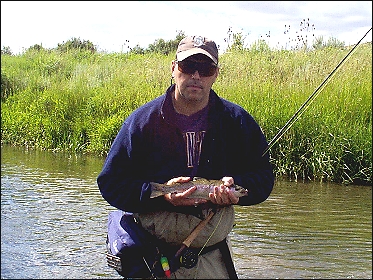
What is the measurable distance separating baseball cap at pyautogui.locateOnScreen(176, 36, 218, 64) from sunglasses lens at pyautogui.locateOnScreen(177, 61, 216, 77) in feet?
0.11

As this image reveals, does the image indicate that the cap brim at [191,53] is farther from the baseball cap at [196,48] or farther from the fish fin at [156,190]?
the fish fin at [156,190]

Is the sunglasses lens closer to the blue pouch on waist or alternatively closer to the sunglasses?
the sunglasses

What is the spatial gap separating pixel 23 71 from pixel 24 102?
3.76 metres

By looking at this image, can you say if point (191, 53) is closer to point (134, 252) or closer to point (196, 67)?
point (196, 67)

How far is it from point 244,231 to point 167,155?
154 inches

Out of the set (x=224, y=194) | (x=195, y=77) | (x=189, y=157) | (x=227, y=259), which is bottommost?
(x=227, y=259)

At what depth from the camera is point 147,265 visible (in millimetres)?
3193

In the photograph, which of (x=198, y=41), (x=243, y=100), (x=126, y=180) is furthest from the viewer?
(x=243, y=100)

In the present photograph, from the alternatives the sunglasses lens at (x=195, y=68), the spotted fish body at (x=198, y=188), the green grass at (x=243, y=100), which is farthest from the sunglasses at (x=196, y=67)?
the green grass at (x=243, y=100)

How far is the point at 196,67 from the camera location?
126 inches

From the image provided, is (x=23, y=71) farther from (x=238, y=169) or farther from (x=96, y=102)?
(x=238, y=169)

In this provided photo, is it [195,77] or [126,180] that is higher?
[195,77]

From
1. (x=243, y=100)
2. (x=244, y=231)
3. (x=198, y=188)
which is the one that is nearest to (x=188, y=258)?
(x=198, y=188)

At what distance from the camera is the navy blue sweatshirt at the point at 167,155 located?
3.14m
